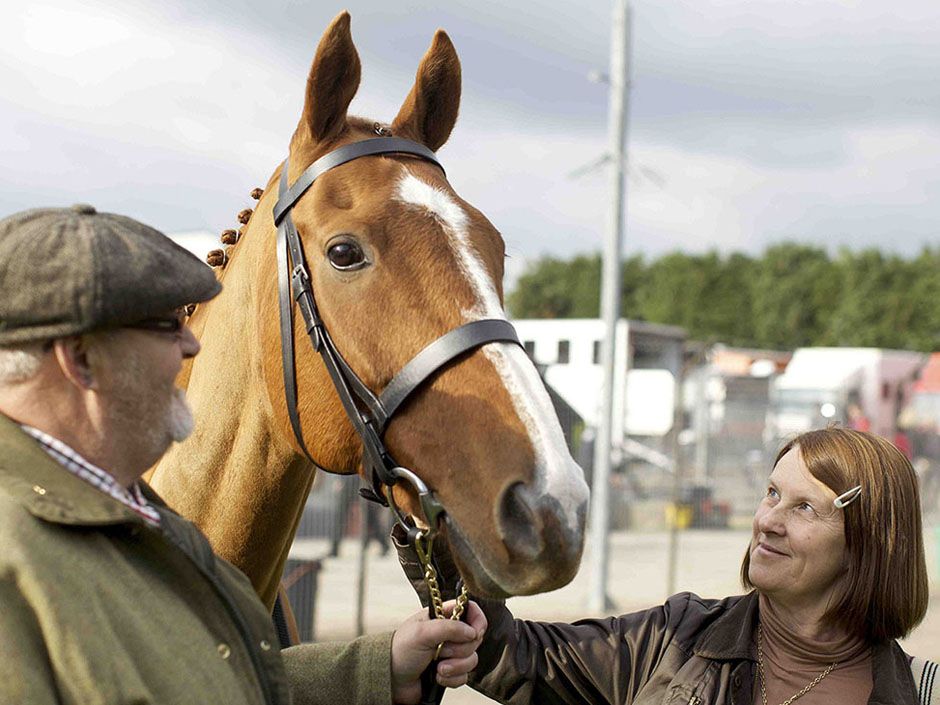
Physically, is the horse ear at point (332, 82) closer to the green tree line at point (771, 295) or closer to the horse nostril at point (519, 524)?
the horse nostril at point (519, 524)

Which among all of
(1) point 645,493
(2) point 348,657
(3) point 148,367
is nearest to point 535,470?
(2) point 348,657

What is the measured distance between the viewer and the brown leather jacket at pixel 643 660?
2.53m

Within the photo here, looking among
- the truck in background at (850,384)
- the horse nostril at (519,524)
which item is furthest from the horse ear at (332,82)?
the truck in background at (850,384)

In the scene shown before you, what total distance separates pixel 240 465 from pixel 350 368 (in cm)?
46

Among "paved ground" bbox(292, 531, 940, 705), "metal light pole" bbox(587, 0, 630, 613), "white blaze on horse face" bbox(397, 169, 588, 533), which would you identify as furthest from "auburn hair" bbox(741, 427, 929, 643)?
"metal light pole" bbox(587, 0, 630, 613)

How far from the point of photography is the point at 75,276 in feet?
4.82

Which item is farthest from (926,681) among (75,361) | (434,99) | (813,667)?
(75,361)

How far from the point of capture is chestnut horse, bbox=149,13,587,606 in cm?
200

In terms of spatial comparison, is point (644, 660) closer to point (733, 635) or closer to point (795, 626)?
point (733, 635)

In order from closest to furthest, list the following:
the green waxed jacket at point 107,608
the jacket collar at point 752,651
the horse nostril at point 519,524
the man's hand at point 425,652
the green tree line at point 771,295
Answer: the green waxed jacket at point 107,608 < the horse nostril at point 519,524 < the man's hand at point 425,652 < the jacket collar at point 752,651 < the green tree line at point 771,295

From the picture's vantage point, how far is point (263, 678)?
170 centimetres

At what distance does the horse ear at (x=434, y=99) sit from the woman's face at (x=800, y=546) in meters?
1.29

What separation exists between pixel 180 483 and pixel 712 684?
1.37 meters

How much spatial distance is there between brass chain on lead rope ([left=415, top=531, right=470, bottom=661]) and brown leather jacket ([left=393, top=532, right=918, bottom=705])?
39cm
